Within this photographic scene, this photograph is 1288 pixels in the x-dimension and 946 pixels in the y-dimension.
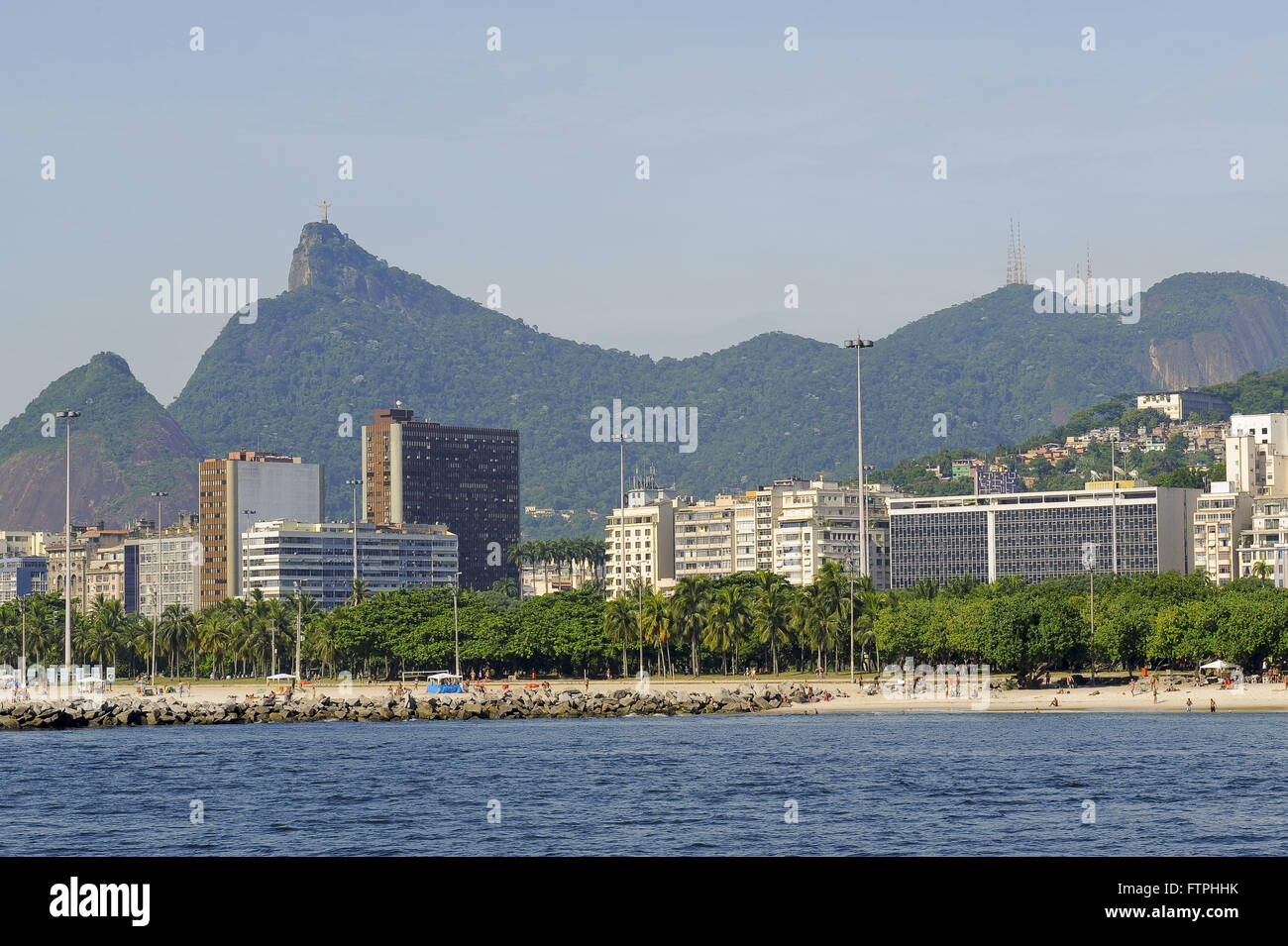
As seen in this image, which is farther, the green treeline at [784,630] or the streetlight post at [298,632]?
the streetlight post at [298,632]

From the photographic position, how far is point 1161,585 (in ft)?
569

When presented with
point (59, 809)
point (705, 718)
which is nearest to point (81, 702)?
point (705, 718)

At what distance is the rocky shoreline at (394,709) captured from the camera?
416 feet

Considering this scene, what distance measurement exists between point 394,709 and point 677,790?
2616 inches

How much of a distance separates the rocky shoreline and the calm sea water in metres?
16.9

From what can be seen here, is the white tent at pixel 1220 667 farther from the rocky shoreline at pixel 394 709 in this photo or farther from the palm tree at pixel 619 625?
the palm tree at pixel 619 625

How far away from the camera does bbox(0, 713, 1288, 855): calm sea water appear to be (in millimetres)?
52719

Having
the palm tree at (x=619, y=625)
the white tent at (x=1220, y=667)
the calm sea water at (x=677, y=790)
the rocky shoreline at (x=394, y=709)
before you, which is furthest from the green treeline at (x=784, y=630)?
the calm sea water at (x=677, y=790)

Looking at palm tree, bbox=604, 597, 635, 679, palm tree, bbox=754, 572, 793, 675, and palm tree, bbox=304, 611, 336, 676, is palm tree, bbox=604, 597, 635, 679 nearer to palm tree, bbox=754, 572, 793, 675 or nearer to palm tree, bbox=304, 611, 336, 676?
palm tree, bbox=754, 572, 793, 675

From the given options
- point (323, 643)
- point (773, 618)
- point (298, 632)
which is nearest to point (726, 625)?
point (773, 618)

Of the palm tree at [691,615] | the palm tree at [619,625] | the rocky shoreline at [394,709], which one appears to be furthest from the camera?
the palm tree at [691,615]

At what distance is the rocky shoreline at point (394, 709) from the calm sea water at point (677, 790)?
666 inches

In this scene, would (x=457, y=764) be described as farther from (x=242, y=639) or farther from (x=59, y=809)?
(x=242, y=639)

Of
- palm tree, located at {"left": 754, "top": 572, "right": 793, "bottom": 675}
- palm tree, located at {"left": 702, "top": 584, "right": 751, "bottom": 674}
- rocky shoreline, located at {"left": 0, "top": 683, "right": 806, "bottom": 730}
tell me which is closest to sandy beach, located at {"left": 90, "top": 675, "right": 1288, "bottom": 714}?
rocky shoreline, located at {"left": 0, "top": 683, "right": 806, "bottom": 730}
